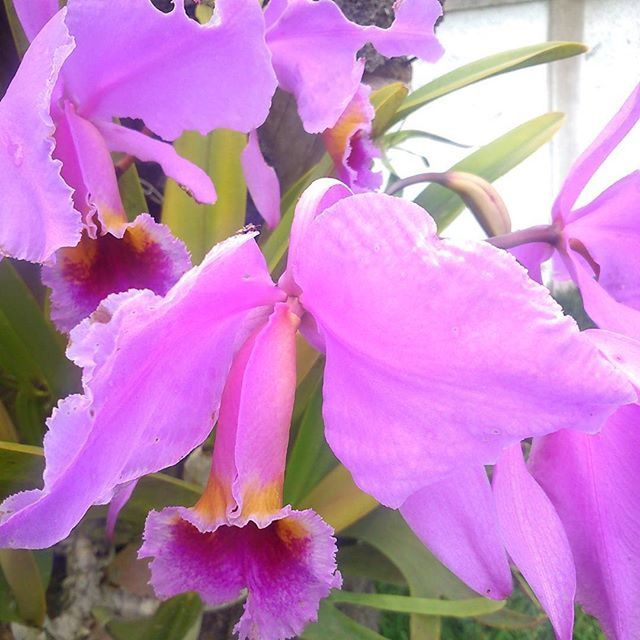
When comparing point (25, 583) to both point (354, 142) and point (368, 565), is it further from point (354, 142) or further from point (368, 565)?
point (354, 142)

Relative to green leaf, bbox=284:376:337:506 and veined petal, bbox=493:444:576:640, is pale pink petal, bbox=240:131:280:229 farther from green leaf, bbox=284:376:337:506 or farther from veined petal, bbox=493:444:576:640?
veined petal, bbox=493:444:576:640

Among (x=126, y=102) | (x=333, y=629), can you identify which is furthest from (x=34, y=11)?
(x=333, y=629)

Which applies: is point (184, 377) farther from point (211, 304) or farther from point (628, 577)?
point (628, 577)

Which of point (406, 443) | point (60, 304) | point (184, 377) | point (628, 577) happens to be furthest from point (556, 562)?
point (60, 304)

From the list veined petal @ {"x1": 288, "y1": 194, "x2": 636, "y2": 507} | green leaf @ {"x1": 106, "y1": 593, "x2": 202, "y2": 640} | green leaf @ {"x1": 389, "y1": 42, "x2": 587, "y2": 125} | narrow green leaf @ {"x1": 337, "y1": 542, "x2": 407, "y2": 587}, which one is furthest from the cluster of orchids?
narrow green leaf @ {"x1": 337, "y1": 542, "x2": 407, "y2": 587}

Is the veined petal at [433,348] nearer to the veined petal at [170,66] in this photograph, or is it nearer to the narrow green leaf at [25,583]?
the veined petal at [170,66]

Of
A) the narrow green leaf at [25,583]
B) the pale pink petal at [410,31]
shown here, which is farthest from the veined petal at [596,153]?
the narrow green leaf at [25,583]
